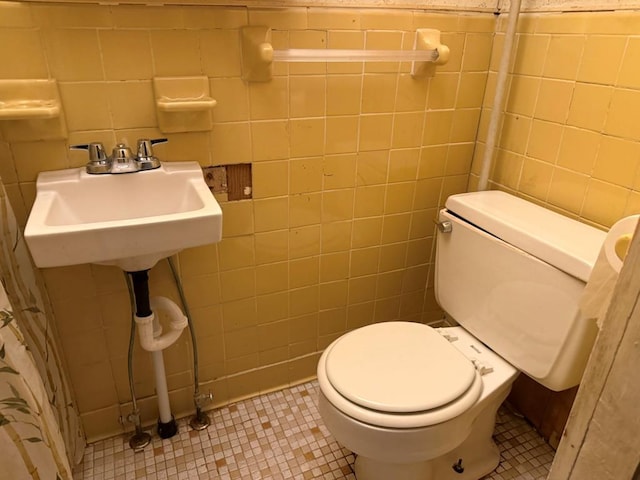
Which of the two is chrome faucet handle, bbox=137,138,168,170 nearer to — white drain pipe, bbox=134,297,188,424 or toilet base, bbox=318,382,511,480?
white drain pipe, bbox=134,297,188,424

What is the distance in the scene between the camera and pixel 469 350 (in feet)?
4.42

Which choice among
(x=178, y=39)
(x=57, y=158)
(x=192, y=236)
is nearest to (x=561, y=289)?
(x=192, y=236)

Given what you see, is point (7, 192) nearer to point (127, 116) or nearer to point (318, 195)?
point (127, 116)

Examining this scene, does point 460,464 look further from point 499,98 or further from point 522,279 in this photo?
point 499,98

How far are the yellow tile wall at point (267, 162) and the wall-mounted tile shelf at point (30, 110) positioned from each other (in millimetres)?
12

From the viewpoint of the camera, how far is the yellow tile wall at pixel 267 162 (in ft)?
3.71

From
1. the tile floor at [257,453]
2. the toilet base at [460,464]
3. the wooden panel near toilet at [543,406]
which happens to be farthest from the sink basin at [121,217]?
the wooden panel near toilet at [543,406]

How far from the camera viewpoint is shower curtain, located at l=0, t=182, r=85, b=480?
2.91ft

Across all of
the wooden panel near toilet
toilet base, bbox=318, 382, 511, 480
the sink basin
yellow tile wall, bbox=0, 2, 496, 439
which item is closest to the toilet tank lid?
yellow tile wall, bbox=0, 2, 496, 439

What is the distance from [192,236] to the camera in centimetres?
103

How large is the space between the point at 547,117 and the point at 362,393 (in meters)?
0.96

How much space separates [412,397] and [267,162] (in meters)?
0.76

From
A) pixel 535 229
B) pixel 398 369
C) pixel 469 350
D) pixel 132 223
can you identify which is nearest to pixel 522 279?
pixel 535 229

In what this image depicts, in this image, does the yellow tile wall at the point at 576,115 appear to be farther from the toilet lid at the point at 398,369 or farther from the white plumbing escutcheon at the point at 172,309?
the white plumbing escutcheon at the point at 172,309
